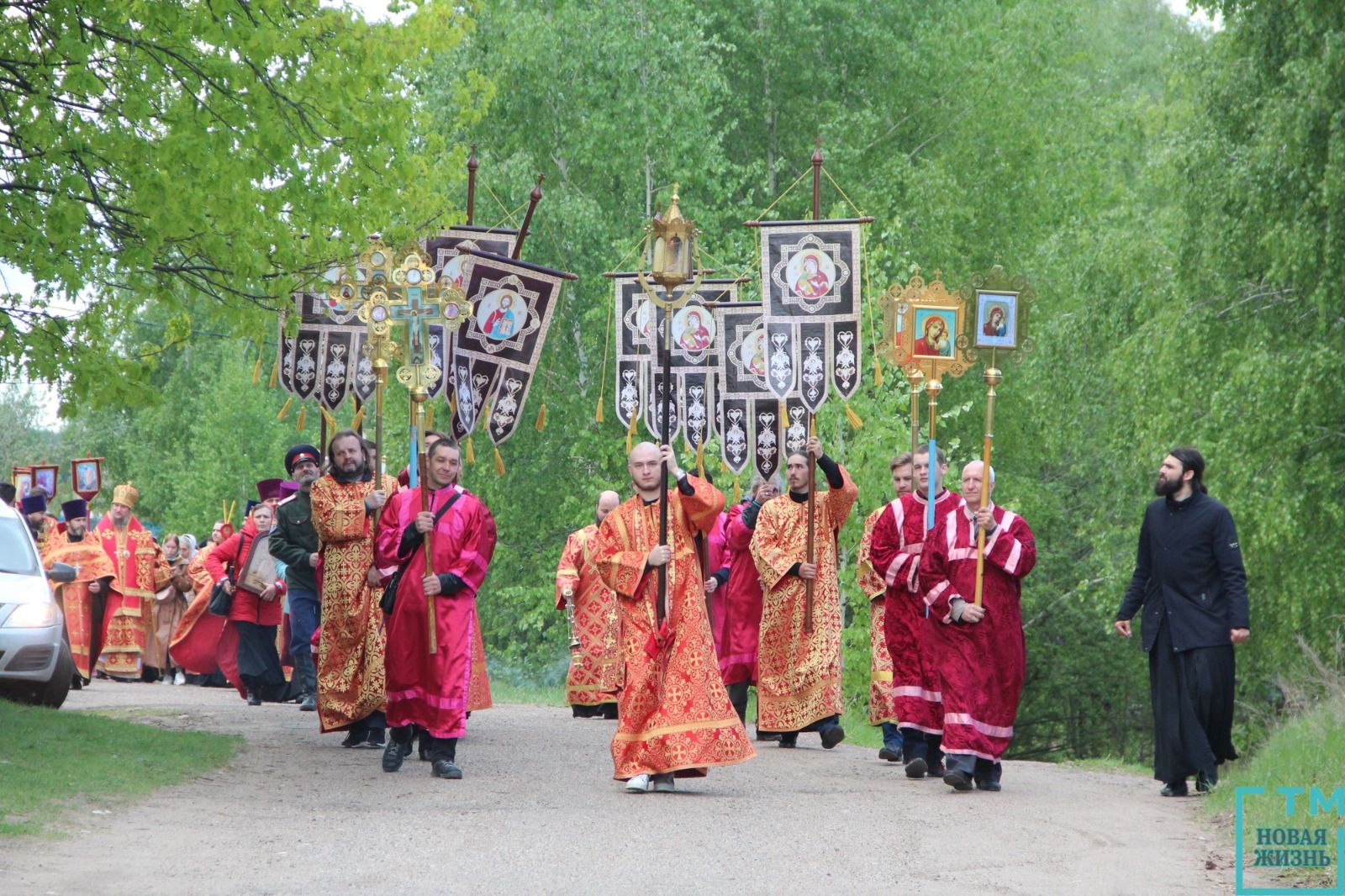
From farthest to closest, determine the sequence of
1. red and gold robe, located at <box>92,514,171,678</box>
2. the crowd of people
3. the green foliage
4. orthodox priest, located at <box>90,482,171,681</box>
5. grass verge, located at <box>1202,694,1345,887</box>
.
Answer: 1. red and gold robe, located at <box>92,514,171,678</box>
2. orthodox priest, located at <box>90,482,171,681</box>
3. the green foliage
4. the crowd of people
5. grass verge, located at <box>1202,694,1345,887</box>

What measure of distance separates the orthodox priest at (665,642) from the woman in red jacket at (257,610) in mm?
7480

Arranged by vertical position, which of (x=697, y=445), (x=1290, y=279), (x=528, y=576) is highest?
(x=1290, y=279)

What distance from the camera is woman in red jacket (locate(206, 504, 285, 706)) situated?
18.0 meters

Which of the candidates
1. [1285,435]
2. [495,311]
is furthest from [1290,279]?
[495,311]

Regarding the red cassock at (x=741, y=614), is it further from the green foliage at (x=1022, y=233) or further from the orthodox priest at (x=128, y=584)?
the orthodox priest at (x=128, y=584)

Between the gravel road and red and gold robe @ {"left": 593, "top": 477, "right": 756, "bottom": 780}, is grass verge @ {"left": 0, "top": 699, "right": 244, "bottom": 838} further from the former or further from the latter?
red and gold robe @ {"left": 593, "top": 477, "right": 756, "bottom": 780}

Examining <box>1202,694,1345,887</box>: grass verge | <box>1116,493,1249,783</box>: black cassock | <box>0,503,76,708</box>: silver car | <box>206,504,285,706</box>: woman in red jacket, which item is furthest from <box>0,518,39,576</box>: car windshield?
<box>1202,694,1345,887</box>: grass verge

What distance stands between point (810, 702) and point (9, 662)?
5.39 metres

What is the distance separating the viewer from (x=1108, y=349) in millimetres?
25922

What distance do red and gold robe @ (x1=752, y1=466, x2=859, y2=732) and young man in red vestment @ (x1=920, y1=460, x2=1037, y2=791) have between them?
6.48 ft

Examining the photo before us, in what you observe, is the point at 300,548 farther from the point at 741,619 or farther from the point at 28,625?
the point at 741,619

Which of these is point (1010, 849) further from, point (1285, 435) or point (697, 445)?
point (1285, 435)

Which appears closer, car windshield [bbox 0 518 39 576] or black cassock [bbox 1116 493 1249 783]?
black cassock [bbox 1116 493 1249 783]

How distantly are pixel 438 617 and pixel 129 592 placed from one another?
39.0 ft
